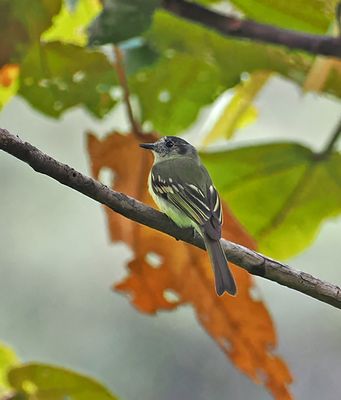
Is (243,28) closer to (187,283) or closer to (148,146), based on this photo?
(148,146)

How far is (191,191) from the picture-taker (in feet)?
6.65

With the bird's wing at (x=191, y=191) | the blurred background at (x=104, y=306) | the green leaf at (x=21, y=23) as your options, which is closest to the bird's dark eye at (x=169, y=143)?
the bird's wing at (x=191, y=191)

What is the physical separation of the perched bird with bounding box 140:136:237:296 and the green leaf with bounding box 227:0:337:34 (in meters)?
0.31

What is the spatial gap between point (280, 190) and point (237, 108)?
0.67 ft

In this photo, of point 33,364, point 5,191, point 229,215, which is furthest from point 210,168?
point 5,191

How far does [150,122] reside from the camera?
7.13 ft

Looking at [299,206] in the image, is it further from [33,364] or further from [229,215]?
[33,364]

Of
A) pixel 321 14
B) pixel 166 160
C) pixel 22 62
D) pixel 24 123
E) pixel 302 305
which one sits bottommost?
pixel 302 305

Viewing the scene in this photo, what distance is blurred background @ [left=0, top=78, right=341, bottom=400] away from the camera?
4.57m

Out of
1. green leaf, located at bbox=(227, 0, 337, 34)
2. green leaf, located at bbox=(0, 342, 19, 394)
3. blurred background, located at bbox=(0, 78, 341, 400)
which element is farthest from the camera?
blurred background, located at bbox=(0, 78, 341, 400)

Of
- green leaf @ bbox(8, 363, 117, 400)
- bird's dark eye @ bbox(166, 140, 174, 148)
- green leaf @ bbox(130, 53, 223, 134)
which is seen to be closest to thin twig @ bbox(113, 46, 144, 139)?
green leaf @ bbox(130, 53, 223, 134)

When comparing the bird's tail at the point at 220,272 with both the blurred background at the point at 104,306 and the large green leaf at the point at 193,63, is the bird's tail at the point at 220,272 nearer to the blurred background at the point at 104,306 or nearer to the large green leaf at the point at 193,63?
the large green leaf at the point at 193,63

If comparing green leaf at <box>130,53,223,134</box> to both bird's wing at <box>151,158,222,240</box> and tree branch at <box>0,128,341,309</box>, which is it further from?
tree branch at <box>0,128,341,309</box>

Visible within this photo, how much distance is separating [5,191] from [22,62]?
9.74ft
